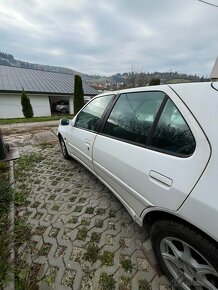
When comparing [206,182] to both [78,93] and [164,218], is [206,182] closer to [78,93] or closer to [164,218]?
[164,218]

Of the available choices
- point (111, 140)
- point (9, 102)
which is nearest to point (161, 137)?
point (111, 140)

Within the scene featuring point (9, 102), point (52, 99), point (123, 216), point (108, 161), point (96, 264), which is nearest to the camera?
point (96, 264)

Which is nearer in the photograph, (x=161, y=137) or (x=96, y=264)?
(x=161, y=137)

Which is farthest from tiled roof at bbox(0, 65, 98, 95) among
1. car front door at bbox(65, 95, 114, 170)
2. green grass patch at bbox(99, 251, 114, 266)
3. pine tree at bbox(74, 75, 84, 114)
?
green grass patch at bbox(99, 251, 114, 266)

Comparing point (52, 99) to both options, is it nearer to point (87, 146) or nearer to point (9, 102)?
point (9, 102)

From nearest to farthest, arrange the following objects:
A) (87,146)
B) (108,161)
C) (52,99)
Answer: (108,161) → (87,146) → (52,99)

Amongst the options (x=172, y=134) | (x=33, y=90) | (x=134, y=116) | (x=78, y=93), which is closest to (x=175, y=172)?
(x=172, y=134)

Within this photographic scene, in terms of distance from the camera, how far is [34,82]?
74.3 ft

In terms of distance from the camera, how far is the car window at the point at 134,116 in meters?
1.69

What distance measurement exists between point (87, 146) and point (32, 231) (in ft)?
4.42

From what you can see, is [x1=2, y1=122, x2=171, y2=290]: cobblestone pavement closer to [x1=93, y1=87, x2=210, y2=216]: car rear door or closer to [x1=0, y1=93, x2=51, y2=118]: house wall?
[x1=93, y1=87, x2=210, y2=216]: car rear door

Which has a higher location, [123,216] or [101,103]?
[101,103]

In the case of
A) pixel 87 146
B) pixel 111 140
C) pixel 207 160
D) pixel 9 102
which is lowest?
pixel 9 102

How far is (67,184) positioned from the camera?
328 centimetres
